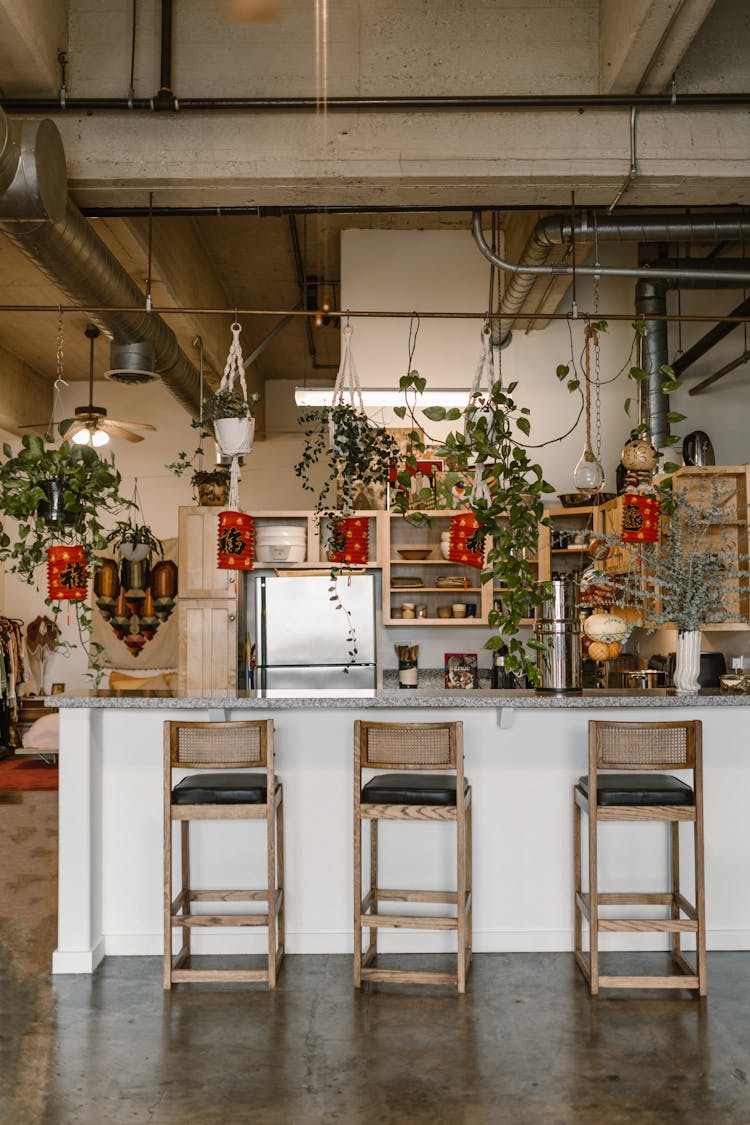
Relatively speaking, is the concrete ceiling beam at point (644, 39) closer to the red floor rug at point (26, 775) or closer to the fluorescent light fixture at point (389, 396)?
the fluorescent light fixture at point (389, 396)

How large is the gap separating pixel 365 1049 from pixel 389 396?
3629mm

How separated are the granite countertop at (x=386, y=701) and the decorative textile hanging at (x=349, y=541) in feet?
2.81

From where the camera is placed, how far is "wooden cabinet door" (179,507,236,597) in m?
7.41

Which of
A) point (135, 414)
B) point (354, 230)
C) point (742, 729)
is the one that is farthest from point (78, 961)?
Result: point (135, 414)

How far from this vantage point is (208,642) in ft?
24.3

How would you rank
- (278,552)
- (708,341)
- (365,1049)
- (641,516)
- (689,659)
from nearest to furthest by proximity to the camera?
1. (365,1049)
2. (689,659)
3. (641,516)
4. (708,341)
5. (278,552)

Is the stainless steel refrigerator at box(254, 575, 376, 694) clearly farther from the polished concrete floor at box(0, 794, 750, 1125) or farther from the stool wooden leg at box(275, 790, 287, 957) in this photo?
the polished concrete floor at box(0, 794, 750, 1125)

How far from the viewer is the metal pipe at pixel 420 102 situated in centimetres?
459

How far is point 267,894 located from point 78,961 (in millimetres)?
838

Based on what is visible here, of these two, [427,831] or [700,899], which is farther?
[427,831]

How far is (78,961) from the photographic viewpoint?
13.1 feet

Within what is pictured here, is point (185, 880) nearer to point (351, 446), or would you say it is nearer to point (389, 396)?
point (351, 446)

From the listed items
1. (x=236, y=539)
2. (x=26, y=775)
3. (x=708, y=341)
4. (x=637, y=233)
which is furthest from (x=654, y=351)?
(x=26, y=775)

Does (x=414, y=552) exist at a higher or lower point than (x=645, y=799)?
higher
